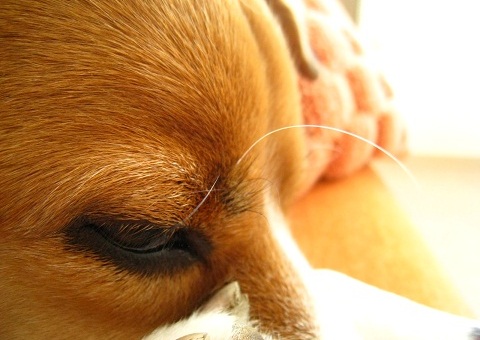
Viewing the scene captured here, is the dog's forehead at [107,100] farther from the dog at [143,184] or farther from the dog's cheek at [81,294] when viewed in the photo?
the dog's cheek at [81,294]

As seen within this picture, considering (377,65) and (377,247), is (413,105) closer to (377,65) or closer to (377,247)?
(377,65)

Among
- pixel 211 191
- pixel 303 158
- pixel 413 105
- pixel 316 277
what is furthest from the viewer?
pixel 413 105

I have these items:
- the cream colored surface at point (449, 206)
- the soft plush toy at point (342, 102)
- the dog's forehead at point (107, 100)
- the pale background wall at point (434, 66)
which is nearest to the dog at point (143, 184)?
the dog's forehead at point (107, 100)

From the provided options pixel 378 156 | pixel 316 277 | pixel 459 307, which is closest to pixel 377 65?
pixel 378 156

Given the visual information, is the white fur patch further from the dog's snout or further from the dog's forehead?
the dog's forehead

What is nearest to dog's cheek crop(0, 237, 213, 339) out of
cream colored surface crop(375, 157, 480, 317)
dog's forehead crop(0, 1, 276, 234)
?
dog's forehead crop(0, 1, 276, 234)

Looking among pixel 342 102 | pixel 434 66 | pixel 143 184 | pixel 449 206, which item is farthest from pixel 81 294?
pixel 434 66
